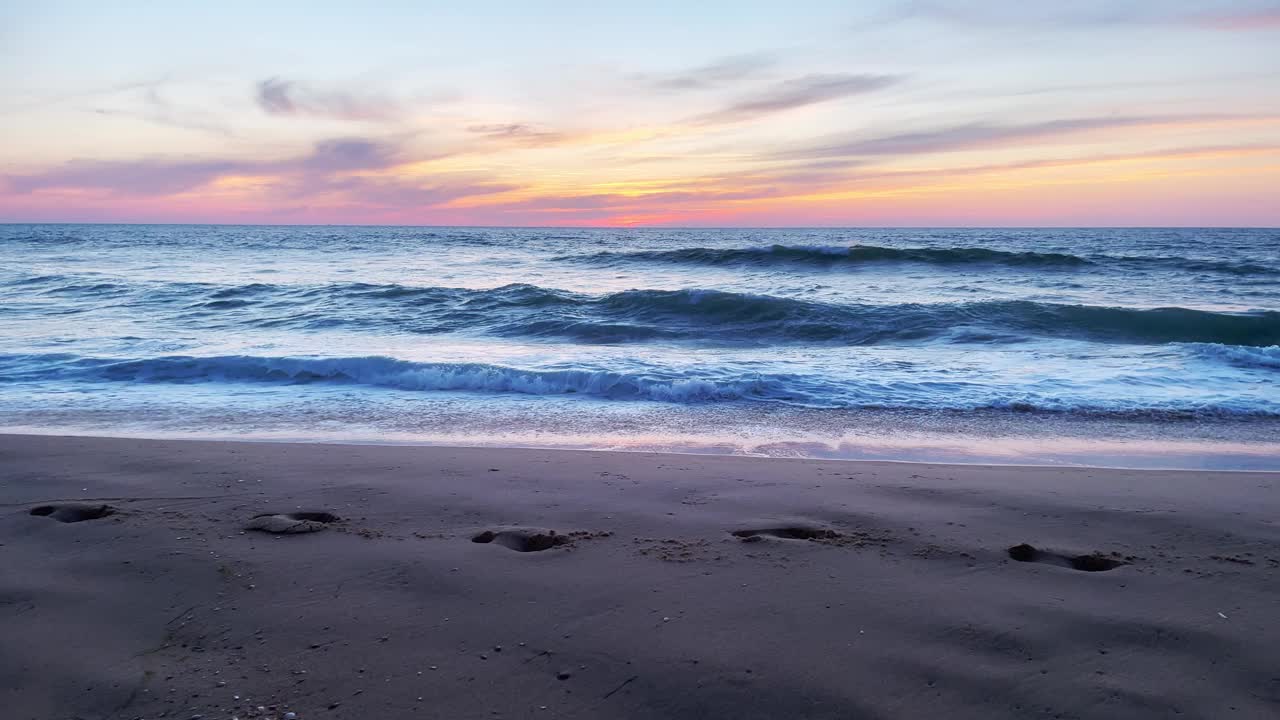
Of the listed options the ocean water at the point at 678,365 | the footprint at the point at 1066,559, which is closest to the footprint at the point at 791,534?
the footprint at the point at 1066,559

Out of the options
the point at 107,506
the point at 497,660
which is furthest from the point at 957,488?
the point at 107,506

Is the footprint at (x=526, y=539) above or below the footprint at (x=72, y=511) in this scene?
below

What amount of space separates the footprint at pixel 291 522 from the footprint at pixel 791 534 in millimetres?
2249

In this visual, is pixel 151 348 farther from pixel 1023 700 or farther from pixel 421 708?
pixel 1023 700

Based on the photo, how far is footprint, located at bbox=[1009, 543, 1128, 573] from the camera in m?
3.47

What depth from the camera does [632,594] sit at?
3.12 metres

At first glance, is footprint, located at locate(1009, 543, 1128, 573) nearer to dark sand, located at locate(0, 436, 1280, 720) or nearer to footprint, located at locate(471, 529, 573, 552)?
dark sand, located at locate(0, 436, 1280, 720)

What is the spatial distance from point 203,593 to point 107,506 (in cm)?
158

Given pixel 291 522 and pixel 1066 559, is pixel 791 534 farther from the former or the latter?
pixel 291 522

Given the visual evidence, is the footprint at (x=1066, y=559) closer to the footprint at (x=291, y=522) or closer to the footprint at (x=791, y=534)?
the footprint at (x=791, y=534)

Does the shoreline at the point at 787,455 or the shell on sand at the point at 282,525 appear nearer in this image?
the shell on sand at the point at 282,525

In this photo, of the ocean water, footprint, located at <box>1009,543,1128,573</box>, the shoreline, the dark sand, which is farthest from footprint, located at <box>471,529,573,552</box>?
footprint, located at <box>1009,543,1128,573</box>

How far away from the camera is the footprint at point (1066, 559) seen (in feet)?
11.4

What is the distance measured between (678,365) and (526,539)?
612 centimetres
